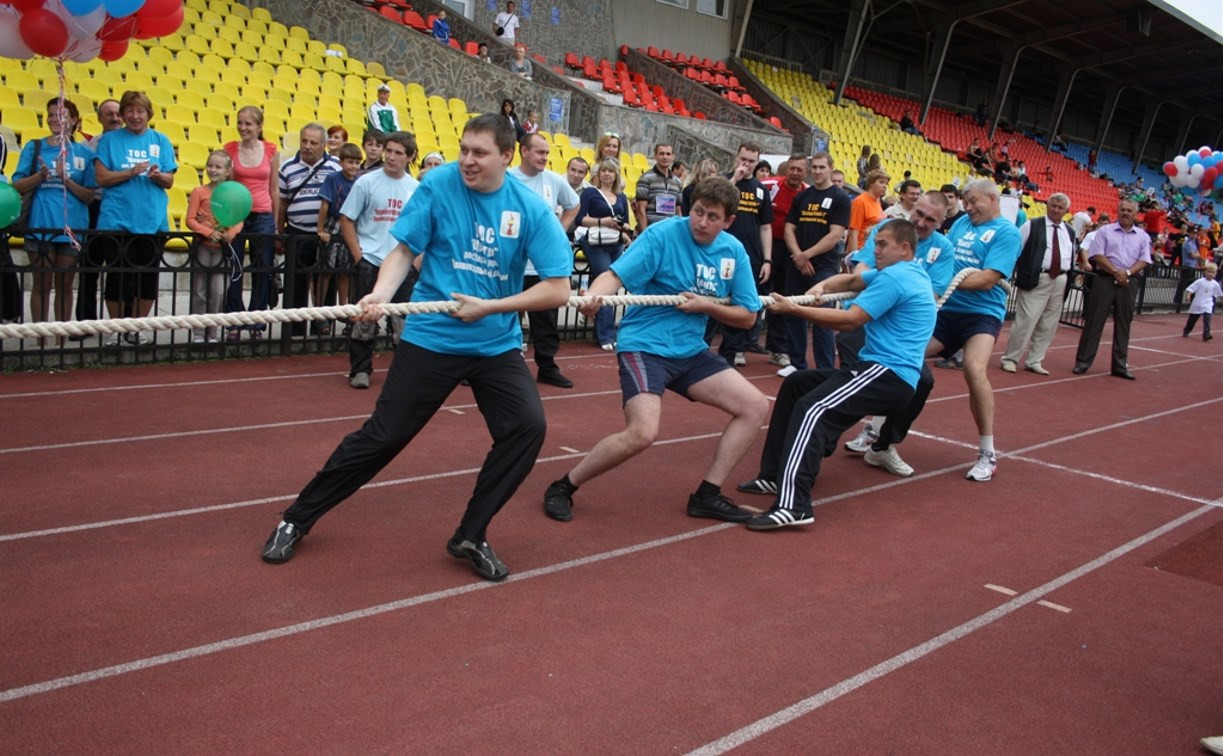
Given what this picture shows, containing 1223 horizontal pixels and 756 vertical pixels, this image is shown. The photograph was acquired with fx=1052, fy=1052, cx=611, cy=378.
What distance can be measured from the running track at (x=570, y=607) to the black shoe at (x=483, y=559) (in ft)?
0.23

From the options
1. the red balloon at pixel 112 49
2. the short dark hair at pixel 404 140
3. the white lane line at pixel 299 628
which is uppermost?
the red balloon at pixel 112 49

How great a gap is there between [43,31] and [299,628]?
17.3ft

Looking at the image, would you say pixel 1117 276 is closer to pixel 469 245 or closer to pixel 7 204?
pixel 469 245

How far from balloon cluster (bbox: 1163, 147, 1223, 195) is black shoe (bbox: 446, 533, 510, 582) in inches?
368

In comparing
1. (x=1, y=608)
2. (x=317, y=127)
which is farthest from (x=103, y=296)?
(x=1, y=608)

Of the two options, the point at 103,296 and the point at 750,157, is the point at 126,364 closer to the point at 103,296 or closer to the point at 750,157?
the point at 103,296

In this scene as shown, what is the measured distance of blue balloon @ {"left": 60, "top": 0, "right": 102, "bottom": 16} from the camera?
7.09 m

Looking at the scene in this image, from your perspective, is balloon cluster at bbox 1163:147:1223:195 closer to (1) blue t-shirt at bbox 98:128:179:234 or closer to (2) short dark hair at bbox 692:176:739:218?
(2) short dark hair at bbox 692:176:739:218

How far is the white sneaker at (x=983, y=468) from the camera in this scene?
23.1 ft

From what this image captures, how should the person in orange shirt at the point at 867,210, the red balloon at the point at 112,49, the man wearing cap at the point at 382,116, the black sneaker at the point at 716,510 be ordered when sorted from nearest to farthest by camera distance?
the black sneaker at the point at 716,510 → the red balloon at the point at 112,49 → the person in orange shirt at the point at 867,210 → the man wearing cap at the point at 382,116

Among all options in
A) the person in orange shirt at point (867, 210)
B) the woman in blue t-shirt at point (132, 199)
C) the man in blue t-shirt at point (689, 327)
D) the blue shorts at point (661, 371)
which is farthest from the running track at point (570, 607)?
the person in orange shirt at point (867, 210)

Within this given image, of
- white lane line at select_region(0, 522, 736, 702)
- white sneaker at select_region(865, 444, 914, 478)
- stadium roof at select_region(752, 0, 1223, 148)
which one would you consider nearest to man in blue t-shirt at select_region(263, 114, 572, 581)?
white lane line at select_region(0, 522, 736, 702)

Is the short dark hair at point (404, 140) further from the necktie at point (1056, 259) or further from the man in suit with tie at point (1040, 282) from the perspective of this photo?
the necktie at point (1056, 259)

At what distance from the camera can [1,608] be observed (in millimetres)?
3883
